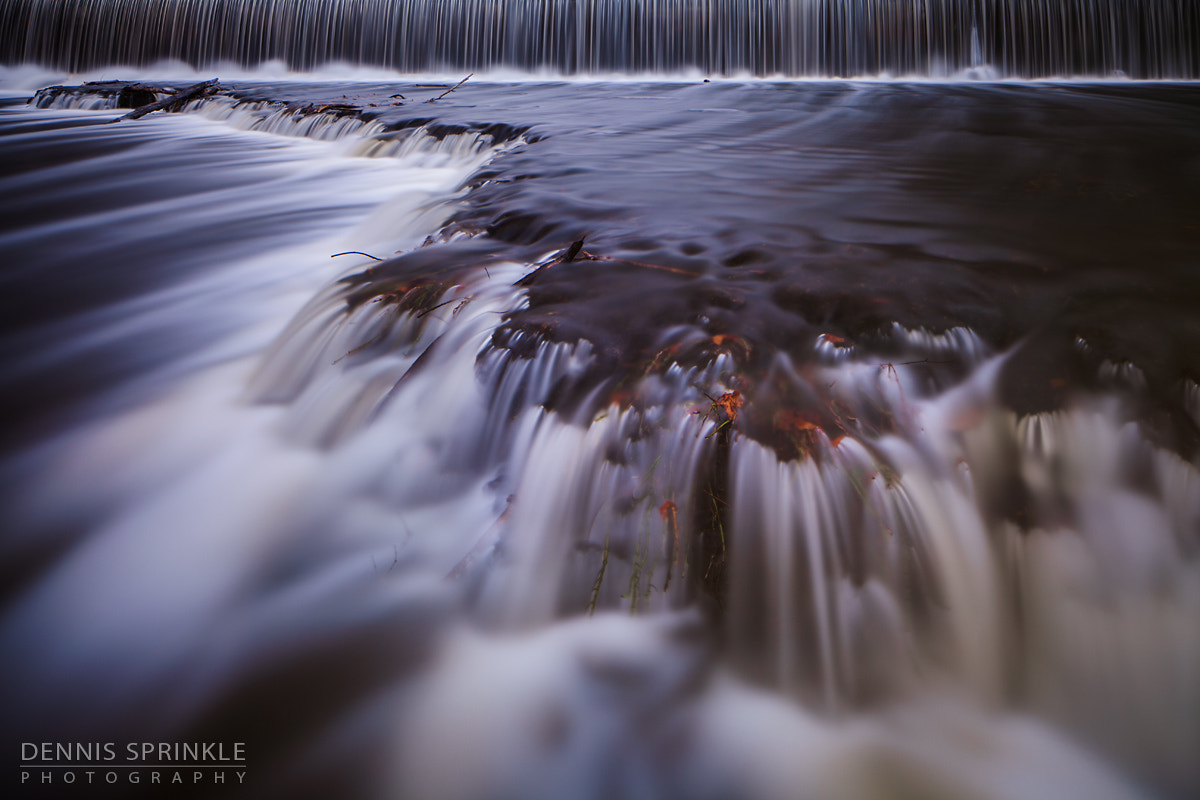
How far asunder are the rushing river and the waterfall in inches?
263

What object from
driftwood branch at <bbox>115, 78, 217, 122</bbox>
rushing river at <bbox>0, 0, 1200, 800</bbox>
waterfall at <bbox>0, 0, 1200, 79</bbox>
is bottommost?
rushing river at <bbox>0, 0, 1200, 800</bbox>

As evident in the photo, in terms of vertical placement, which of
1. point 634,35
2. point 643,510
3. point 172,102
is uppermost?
point 634,35

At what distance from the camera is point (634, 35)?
31.7 ft

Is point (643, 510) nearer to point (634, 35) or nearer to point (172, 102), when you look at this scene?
point (172, 102)

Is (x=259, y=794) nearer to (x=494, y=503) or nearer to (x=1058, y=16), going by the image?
(x=494, y=503)

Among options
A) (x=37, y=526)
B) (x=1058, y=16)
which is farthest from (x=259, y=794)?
(x=1058, y=16)

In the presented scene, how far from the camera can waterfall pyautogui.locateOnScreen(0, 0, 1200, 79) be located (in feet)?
27.1

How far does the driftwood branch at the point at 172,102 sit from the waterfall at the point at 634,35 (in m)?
2.47

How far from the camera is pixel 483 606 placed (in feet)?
5.59

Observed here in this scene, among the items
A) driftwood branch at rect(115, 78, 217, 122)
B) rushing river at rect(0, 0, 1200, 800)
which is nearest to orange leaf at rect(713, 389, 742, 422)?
rushing river at rect(0, 0, 1200, 800)

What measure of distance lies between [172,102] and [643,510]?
30.7 feet

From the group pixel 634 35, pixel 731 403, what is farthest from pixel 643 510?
pixel 634 35

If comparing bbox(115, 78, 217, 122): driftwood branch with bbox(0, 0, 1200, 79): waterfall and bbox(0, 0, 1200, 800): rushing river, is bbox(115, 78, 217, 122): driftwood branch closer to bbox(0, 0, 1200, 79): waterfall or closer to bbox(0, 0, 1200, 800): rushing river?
bbox(0, 0, 1200, 79): waterfall

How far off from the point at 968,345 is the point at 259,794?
2.03m
